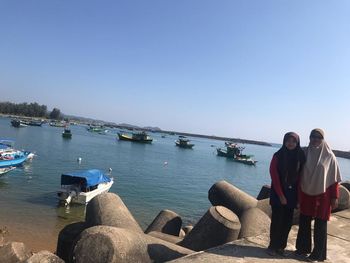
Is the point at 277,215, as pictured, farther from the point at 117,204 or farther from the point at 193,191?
the point at 193,191

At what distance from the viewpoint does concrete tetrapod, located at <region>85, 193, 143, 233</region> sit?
8914 millimetres

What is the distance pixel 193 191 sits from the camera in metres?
34.0

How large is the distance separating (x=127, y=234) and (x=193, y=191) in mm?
27518

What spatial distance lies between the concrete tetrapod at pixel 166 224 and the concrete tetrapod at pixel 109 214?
4.54 feet

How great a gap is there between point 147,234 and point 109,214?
101 centimetres

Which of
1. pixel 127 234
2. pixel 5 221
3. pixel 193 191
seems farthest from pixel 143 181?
pixel 127 234

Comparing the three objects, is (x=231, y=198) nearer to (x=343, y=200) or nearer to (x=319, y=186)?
(x=343, y=200)

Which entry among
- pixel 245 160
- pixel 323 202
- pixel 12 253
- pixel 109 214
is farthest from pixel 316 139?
pixel 245 160

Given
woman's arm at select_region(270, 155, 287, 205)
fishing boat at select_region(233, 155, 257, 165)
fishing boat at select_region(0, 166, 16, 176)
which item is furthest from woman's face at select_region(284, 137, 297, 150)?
fishing boat at select_region(233, 155, 257, 165)

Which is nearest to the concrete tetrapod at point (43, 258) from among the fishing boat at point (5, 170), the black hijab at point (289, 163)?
the black hijab at point (289, 163)

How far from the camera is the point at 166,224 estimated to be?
1095 centimetres

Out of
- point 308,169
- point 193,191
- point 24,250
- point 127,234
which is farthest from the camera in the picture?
point 193,191

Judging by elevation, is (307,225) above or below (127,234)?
above

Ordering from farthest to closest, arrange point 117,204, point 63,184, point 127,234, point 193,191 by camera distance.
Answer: point 193,191 < point 63,184 < point 117,204 < point 127,234
